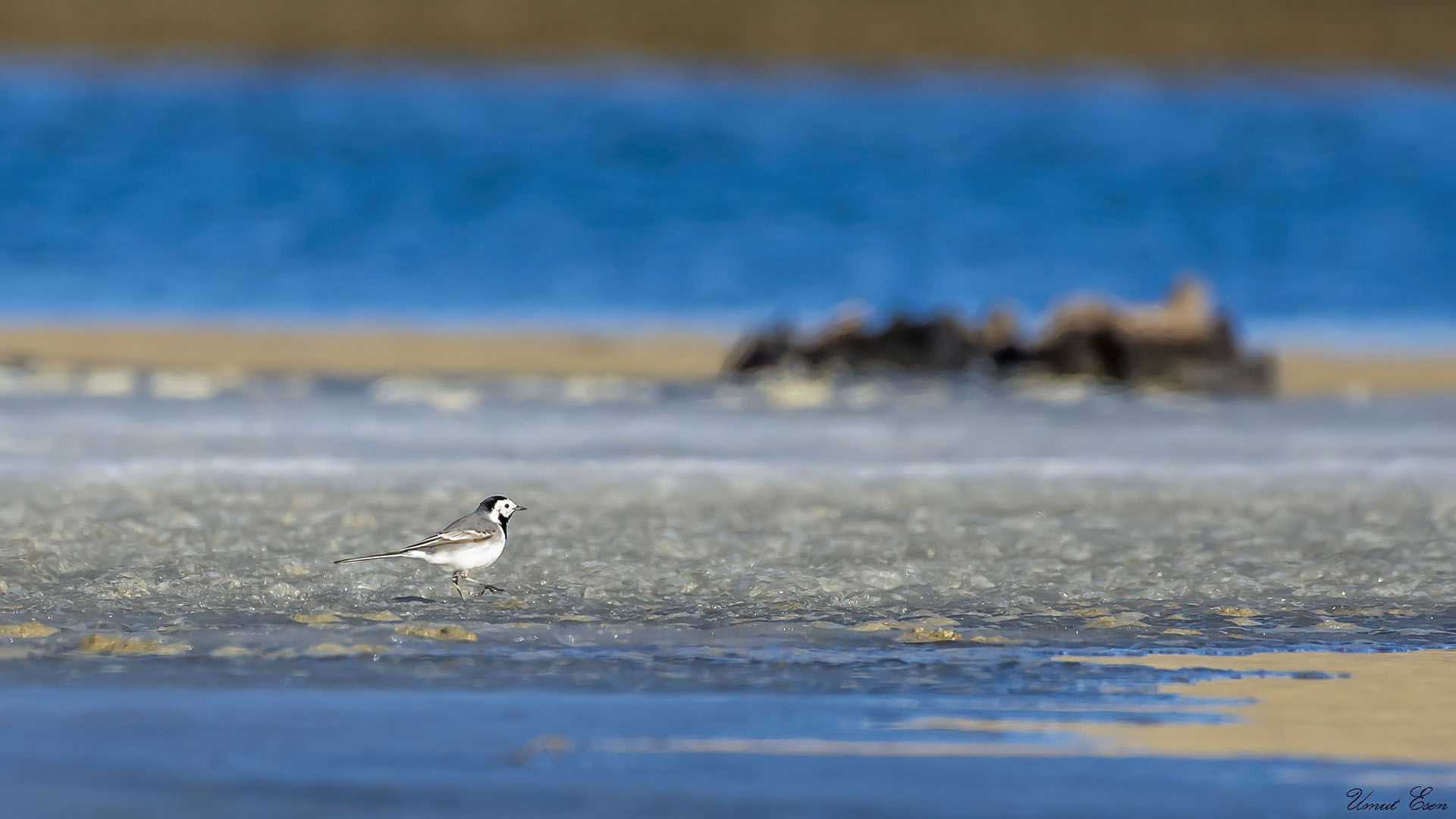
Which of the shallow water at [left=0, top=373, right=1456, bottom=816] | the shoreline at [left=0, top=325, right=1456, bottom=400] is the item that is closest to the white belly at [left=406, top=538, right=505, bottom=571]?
the shallow water at [left=0, top=373, right=1456, bottom=816]

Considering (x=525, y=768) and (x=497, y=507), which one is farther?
(x=497, y=507)

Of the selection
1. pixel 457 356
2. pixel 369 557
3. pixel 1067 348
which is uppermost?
pixel 457 356

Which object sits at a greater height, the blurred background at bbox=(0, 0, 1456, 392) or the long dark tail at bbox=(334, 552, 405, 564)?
the blurred background at bbox=(0, 0, 1456, 392)

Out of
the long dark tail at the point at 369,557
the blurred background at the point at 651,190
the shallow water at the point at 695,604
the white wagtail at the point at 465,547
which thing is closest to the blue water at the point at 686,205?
the blurred background at the point at 651,190

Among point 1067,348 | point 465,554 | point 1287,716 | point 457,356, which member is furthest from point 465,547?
point 457,356

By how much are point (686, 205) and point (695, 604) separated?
1913 centimetres

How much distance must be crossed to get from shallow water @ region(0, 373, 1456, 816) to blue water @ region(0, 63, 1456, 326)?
1001cm

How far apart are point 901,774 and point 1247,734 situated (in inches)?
27.7

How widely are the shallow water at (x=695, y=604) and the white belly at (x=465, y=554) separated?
0.11 metres

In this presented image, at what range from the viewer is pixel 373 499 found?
7230 mm

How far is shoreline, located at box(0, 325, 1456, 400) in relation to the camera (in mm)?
13000

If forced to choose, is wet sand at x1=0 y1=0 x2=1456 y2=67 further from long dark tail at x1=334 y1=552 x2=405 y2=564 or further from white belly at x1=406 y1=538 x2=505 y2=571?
white belly at x1=406 y1=538 x2=505 y2=571

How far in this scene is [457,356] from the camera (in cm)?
1444

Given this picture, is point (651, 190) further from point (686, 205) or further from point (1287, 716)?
point (1287, 716)
